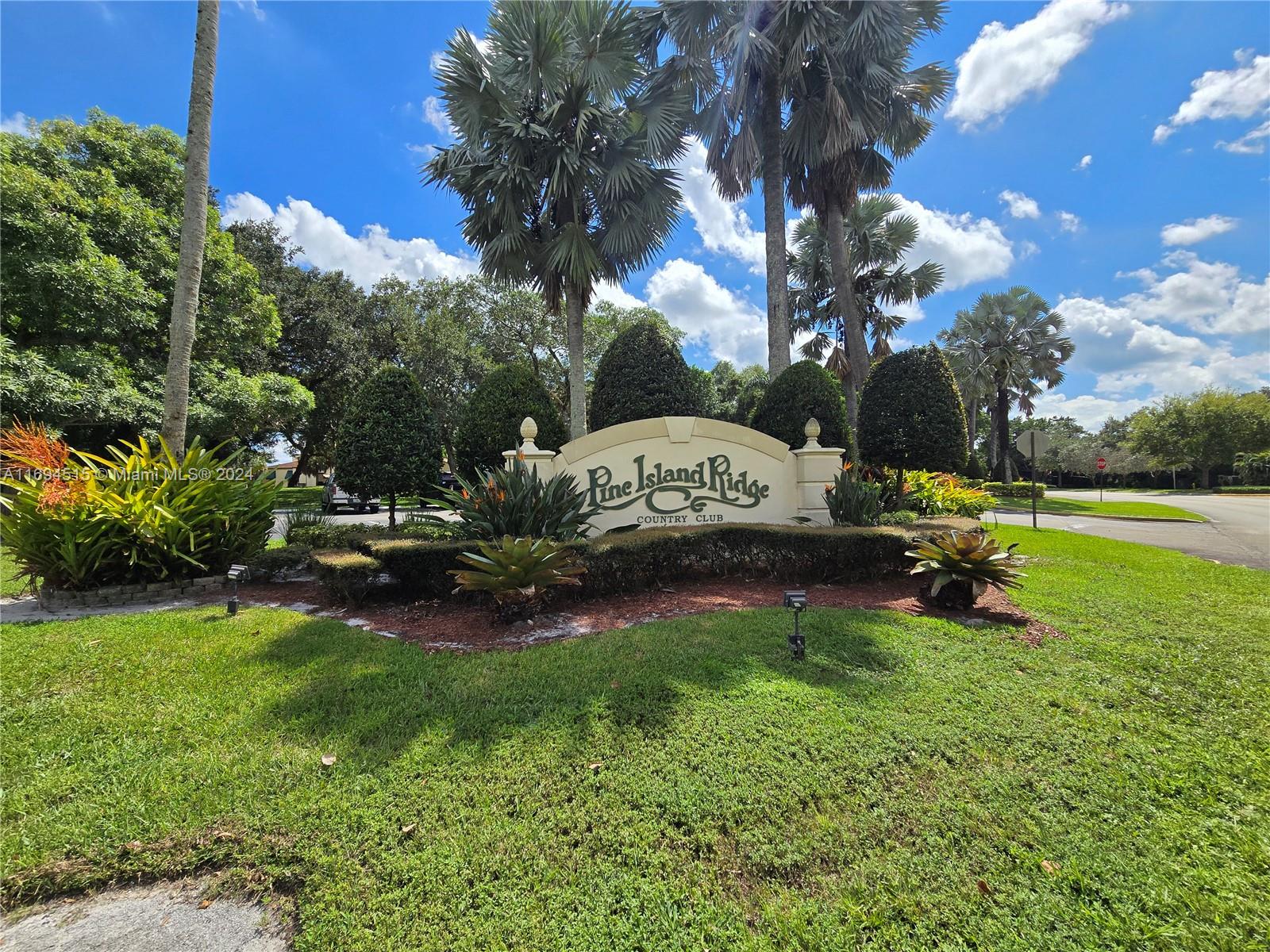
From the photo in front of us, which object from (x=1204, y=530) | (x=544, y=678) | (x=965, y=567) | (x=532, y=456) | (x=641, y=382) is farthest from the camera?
(x=1204, y=530)

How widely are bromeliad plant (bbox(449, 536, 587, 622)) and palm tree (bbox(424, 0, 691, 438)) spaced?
19.0 feet

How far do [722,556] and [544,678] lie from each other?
Result: 347 cm

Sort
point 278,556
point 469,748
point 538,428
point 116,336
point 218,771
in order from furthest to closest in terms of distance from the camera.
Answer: point 116,336 → point 538,428 → point 278,556 → point 469,748 → point 218,771

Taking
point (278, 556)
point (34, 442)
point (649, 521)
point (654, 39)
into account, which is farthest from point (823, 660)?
point (654, 39)

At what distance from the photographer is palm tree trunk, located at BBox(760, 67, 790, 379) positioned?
10.1 m

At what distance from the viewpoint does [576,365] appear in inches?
413

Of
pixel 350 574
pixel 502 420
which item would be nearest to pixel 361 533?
pixel 350 574

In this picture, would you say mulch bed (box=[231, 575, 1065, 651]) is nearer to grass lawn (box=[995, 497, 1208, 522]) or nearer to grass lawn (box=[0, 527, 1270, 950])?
grass lawn (box=[0, 527, 1270, 950])

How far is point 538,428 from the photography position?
27.0ft

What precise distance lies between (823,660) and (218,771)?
12.2 ft

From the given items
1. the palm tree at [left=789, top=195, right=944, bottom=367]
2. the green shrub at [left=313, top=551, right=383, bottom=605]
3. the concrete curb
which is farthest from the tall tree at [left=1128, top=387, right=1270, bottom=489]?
the green shrub at [left=313, top=551, right=383, bottom=605]

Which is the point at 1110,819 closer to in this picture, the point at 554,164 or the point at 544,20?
the point at 554,164

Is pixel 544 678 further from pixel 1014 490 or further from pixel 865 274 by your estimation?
pixel 1014 490

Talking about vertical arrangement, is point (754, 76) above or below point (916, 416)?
above
